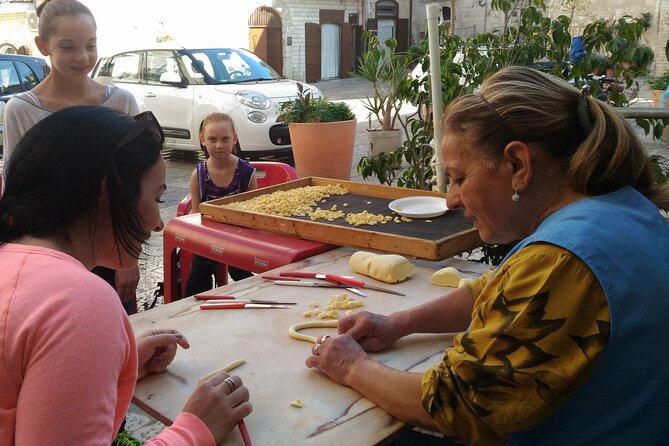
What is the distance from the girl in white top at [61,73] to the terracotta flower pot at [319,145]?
125 inches

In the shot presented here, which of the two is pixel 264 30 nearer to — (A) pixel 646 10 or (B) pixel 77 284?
(A) pixel 646 10

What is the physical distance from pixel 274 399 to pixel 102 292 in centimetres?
54

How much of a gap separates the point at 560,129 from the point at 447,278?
0.91 meters

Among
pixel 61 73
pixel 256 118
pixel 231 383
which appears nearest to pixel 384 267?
pixel 231 383

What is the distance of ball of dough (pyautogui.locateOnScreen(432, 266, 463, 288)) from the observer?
2.15 metres

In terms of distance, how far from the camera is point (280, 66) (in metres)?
23.7

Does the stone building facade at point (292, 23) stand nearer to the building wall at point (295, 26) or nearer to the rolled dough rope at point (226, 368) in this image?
the building wall at point (295, 26)

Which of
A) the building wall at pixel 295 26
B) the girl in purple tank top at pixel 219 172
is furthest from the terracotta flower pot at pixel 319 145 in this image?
the building wall at pixel 295 26

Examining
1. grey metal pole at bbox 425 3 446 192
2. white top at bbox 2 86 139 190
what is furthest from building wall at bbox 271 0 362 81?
white top at bbox 2 86 139 190

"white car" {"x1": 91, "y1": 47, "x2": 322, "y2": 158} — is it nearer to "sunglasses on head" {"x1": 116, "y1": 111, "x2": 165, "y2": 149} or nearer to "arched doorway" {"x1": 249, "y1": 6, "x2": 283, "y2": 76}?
"sunglasses on head" {"x1": 116, "y1": 111, "x2": 165, "y2": 149}

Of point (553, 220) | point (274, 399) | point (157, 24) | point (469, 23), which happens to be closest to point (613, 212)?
point (553, 220)

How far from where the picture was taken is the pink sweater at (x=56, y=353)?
95 centimetres

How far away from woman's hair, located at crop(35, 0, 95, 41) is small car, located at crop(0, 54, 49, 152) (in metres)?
7.87

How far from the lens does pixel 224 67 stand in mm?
9953
